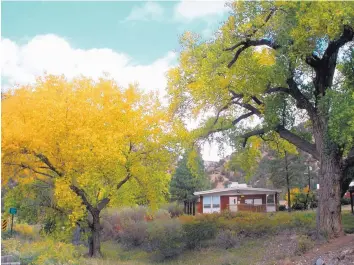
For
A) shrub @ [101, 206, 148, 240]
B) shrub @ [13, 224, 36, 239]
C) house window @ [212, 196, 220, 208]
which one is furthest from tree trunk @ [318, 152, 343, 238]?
house window @ [212, 196, 220, 208]

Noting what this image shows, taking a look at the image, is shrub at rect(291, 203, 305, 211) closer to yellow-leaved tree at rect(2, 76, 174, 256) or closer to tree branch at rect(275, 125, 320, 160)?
yellow-leaved tree at rect(2, 76, 174, 256)

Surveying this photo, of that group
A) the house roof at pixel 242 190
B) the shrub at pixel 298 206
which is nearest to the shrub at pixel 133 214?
the house roof at pixel 242 190

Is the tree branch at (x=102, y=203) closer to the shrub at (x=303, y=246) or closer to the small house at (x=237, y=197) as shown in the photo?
the shrub at (x=303, y=246)

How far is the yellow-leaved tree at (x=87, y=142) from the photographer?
38.2 ft

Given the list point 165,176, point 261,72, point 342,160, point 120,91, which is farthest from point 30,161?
point 342,160

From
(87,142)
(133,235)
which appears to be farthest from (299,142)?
(133,235)

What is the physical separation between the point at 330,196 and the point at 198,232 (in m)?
8.76

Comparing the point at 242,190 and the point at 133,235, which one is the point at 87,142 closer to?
the point at 133,235

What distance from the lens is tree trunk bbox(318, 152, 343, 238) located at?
15062mm

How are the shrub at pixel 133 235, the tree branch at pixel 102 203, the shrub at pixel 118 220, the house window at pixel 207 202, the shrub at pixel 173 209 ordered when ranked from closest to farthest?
the tree branch at pixel 102 203, the shrub at pixel 133 235, the shrub at pixel 118 220, the shrub at pixel 173 209, the house window at pixel 207 202

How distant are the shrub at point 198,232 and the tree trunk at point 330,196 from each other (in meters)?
7.71

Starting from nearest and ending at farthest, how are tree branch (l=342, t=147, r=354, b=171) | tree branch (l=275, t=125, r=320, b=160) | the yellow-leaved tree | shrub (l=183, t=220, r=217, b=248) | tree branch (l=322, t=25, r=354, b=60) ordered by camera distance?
the yellow-leaved tree < tree branch (l=322, t=25, r=354, b=60) < tree branch (l=342, t=147, r=354, b=171) < tree branch (l=275, t=125, r=320, b=160) < shrub (l=183, t=220, r=217, b=248)

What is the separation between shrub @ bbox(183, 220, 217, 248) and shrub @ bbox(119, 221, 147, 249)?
11.3ft

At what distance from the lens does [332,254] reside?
12.2 m
